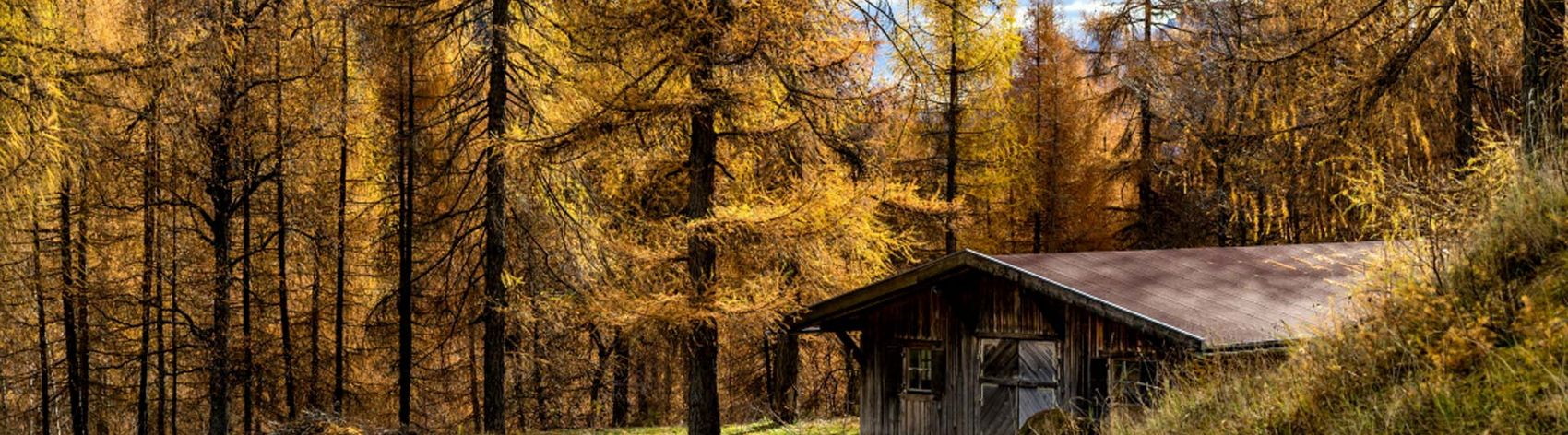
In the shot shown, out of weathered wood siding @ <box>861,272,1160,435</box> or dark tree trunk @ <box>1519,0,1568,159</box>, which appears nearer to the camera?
dark tree trunk @ <box>1519,0,1568,159</box>

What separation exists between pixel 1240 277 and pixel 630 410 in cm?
1990

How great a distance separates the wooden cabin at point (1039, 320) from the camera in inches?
544

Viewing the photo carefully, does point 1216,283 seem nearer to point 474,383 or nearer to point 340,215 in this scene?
point 340,215

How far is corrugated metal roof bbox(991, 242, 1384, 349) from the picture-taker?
12.8 metres

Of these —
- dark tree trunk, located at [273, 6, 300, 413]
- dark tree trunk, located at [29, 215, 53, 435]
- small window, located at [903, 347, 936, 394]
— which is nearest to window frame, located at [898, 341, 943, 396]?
small window, located at [903, 347, 936, 394]

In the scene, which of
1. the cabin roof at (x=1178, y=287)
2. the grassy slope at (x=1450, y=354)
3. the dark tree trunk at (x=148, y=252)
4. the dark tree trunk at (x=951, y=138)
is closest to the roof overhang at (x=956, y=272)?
the cabin roof at (x=1178, y=287)

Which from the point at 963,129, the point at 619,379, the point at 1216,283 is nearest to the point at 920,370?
the point at 1216,283

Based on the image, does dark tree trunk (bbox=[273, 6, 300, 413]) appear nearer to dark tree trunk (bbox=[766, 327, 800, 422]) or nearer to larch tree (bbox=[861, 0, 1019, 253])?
dark tree trunk (bbox=[766, 327, 800, 422])

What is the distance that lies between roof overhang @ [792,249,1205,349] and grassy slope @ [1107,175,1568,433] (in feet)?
18.6

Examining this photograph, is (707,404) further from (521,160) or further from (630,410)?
(630,410)

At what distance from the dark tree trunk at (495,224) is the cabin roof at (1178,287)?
4997 mm

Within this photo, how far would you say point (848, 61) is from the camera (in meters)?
15.2

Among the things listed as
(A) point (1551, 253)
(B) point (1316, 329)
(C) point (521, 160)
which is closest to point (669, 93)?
(C) point (521, 160)

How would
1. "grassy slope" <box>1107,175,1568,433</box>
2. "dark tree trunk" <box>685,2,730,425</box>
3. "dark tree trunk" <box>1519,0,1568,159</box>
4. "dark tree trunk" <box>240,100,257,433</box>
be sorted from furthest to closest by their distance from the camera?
1. "dark tree trunk" <box>240,100,257,433</box>
2. "dark tree trunk" <box>685,2,730,425</box>
3. "dark tree trunk" <box>1519,0,1568,159</box>
4. "grassy slope" <box>1107,175,1568,433</box>
